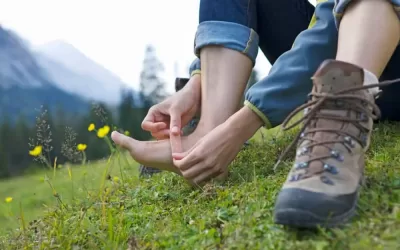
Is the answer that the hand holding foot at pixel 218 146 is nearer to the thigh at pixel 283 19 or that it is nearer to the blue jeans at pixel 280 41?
the blue jeans at pixel 280 41

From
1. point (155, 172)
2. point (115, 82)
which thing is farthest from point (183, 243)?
point (115, 82)

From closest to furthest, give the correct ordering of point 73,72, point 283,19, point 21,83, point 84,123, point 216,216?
point 216,216 < point 283,19 < point 84,123 < point 21,83 < point 73,72

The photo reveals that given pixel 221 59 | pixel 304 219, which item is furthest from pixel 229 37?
pixel 304 219

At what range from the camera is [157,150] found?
1753mm

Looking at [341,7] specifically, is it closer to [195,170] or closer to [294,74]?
[294,74]

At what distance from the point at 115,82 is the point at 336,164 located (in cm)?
1033

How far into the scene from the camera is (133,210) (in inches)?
63.1

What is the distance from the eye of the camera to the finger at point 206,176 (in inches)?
63.9

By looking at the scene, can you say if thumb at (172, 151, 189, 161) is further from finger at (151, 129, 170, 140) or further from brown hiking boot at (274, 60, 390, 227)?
brown hiking boot at (274, 60, 390, 227)

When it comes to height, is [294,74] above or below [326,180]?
above

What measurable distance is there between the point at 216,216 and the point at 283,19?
94 cm

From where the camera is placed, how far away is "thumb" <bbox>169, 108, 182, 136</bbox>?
1.77 meters

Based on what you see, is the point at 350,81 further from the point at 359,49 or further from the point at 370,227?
the point at 370,227

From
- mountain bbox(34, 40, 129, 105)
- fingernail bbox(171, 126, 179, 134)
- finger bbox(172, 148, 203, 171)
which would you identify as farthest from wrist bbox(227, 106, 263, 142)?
mountain bbox(34, 40, 129, 105)
